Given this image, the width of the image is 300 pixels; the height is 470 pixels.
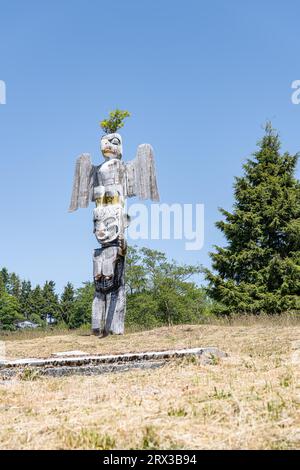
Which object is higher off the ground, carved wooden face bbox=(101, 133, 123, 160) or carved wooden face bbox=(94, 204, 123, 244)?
carved wooden face bbox=(101, 133, 123, 160)

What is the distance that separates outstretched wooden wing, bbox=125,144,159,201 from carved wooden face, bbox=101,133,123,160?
0.40 m

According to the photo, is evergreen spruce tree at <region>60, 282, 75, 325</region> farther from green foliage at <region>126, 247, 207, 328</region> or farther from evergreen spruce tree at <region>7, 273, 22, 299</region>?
green foliage at <region>126, 247, 207, 328</region>

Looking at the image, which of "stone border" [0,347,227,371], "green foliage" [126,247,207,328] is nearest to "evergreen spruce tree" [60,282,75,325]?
"green foliage" [126,247,207,328]

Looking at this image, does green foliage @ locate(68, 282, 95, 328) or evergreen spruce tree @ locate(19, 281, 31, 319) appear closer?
green foliage @ locate(68, 282, 95, 328)

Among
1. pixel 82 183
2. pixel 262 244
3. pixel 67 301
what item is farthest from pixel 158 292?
pixel 67 301

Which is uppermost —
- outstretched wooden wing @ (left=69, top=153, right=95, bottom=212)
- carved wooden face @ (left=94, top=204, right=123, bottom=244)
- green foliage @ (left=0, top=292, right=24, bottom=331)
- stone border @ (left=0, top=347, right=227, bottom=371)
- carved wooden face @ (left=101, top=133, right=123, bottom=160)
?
carved wooden face @ (left=101, top=133, right=123, bottom=160)

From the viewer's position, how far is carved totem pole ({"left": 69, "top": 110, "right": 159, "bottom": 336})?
12453 millimetres

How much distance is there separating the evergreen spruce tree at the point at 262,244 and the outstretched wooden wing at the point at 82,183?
1080 cm

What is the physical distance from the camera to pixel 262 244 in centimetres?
2478

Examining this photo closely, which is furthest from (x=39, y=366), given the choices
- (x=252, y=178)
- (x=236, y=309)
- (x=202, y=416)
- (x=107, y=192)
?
(x=252, y=178)

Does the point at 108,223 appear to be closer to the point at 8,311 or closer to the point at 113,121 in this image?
the point at 113,121

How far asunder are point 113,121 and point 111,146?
0.82 metres

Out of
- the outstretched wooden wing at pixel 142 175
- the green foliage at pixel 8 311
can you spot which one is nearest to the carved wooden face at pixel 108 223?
the outstretched wooden wing at pixel 142 175

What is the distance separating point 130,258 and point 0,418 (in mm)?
36245
